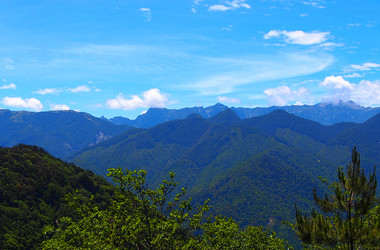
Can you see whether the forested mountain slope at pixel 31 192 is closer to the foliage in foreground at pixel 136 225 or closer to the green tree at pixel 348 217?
the foliage in foreground at pixel 136 225

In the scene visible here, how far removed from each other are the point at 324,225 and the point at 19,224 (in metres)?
99.1

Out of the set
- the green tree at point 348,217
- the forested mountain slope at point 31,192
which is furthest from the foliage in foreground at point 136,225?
the forested mountain slope at point 31,192

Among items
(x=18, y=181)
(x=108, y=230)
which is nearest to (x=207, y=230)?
(x=108, y=230)

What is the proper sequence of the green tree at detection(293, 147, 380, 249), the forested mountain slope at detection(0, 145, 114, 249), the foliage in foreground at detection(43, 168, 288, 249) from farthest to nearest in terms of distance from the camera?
1. the forested mountain slope at detection(0, 145, 114, 249)
2. the foliage in foreground at detection(43, 168, 288, 249)
3. the green tree at detection(293, 147, 380, 249)

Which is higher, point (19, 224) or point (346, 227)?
point (346, 227)

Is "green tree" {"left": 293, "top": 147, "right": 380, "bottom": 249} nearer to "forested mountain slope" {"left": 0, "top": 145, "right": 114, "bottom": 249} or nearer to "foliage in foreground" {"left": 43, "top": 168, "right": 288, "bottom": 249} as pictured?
"foliage in foreground" {"left": 43, "top": 168, "right": 288, "bottom": 249}

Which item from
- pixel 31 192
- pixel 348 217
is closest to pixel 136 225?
pixel 348 217

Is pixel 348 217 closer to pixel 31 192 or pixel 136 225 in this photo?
pixel 136 225

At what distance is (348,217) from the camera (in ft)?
79.4

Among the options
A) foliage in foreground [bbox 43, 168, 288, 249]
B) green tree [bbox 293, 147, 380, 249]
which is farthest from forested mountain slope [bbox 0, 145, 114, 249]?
green tree [bbox 293, 147, 380, 249]

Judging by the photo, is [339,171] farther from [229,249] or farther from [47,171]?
[47,171]

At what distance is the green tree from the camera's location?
2316 cm

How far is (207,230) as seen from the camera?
28609mm

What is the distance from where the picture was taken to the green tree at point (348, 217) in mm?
23156
